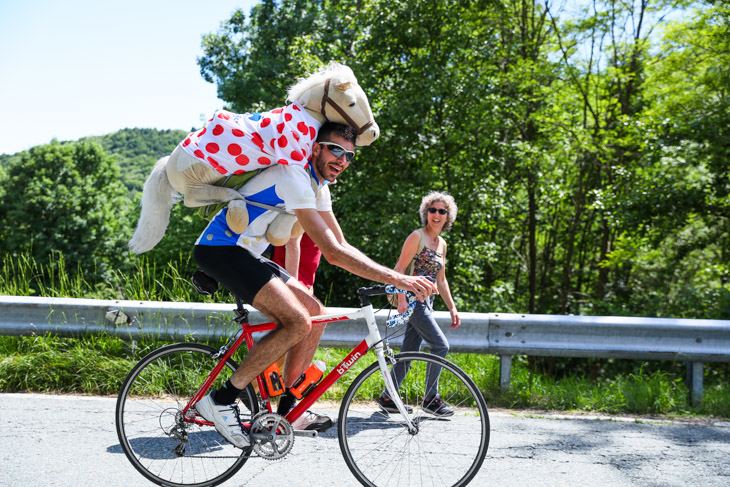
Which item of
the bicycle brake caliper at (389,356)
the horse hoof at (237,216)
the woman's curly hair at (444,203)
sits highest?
the woman's curly hair at (444,203)

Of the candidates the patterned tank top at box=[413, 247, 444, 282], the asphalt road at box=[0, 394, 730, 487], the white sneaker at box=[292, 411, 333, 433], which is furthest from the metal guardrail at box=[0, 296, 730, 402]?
the white sneaker at box=[292, 411, 333, 433]

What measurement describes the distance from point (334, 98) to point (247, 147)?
51 centimetres

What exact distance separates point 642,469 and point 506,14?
14703 millimetres

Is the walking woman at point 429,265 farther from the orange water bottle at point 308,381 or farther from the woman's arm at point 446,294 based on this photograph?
the orange water bottle at point 308,381

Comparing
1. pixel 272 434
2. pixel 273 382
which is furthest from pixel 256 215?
pixel 272 434

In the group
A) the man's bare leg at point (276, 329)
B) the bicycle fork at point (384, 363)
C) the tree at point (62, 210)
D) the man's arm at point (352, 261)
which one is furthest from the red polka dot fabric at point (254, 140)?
the tree at point (62, 210)

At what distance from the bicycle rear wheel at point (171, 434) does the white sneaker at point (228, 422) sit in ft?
0.16

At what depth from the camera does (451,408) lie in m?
3.44

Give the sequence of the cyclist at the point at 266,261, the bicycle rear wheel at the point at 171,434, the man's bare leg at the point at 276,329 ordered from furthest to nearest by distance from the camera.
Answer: the bicycle rear wheel at the point at 171,434 < the man's bare leg at the point at 276,329 < the cyclist at the point at 266,261

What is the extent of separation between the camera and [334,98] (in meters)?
3.19

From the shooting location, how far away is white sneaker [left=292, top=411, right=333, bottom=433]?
129 inches

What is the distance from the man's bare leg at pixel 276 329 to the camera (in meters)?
3.05

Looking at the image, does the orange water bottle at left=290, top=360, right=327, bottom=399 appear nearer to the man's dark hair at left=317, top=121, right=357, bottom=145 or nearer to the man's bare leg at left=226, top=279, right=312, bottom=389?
the man's bare leg at left=226, top=279, right=312, bottom=389

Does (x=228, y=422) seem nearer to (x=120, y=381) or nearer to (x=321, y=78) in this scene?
(x=321, y=78)
